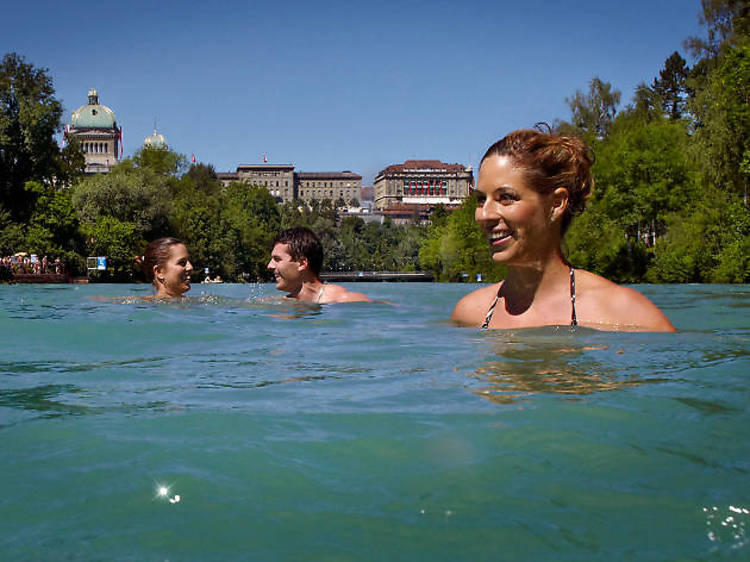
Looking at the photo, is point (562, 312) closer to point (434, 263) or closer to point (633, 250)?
point (633, 250)

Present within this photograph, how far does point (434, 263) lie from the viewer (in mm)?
72438

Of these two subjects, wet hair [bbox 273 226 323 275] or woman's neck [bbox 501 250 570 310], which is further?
wet hair [bbox 273 226 323 275]

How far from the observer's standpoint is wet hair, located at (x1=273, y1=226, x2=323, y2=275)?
32.7ft

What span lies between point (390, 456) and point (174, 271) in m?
9.02

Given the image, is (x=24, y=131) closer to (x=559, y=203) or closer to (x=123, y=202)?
(x=123, y=202)

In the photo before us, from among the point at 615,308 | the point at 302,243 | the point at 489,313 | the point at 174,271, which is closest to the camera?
the point at 615,308

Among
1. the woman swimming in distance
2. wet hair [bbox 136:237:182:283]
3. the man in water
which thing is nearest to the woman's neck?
the woman swimming in distance

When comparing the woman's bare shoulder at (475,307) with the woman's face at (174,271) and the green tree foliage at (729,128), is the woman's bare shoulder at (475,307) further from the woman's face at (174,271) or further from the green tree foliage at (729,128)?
the green tree foliage at (729,128)

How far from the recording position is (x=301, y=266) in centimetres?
1028

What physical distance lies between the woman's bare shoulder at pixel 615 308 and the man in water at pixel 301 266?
17.2 ft

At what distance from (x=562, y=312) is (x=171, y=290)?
7197 millimetres

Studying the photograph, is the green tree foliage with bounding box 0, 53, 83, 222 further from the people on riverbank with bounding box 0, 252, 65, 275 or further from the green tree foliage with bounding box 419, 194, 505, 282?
the green tree foliage with bounding box 419, 194, 505, 282

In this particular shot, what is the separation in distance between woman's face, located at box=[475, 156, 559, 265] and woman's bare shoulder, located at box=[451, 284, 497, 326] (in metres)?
1.15

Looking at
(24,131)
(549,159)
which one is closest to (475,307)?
(549,159)
